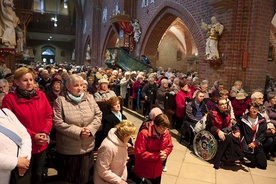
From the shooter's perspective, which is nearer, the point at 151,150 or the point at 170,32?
the point at 151,150

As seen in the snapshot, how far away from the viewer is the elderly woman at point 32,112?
280cm

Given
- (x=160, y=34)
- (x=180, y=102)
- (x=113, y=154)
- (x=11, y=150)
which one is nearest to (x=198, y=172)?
(x=180, y=102)

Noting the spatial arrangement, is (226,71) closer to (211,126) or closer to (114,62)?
(211,126)

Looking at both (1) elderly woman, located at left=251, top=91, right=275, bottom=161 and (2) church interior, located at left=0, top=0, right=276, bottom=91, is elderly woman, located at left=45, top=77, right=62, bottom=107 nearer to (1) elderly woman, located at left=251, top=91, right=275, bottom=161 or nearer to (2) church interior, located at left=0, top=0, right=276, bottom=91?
A: (2) church interior, located at left=0, top=0, right=276, bottom=91

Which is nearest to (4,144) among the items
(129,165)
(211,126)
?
(129,165)

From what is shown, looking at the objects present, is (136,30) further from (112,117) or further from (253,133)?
(112,117)

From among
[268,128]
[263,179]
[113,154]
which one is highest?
[113,154]

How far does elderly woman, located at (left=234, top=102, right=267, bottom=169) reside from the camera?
4.90m

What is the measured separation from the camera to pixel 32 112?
286 centimetres

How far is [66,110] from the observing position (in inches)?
123

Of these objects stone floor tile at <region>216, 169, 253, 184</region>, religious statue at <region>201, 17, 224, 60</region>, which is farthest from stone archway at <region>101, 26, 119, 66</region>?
stone floor tile at <region>216, 169, 253, 184</region>

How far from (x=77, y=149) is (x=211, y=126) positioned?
267 cm

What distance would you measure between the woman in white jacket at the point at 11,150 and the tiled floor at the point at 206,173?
75.4 inches

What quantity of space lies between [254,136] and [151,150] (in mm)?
2641
